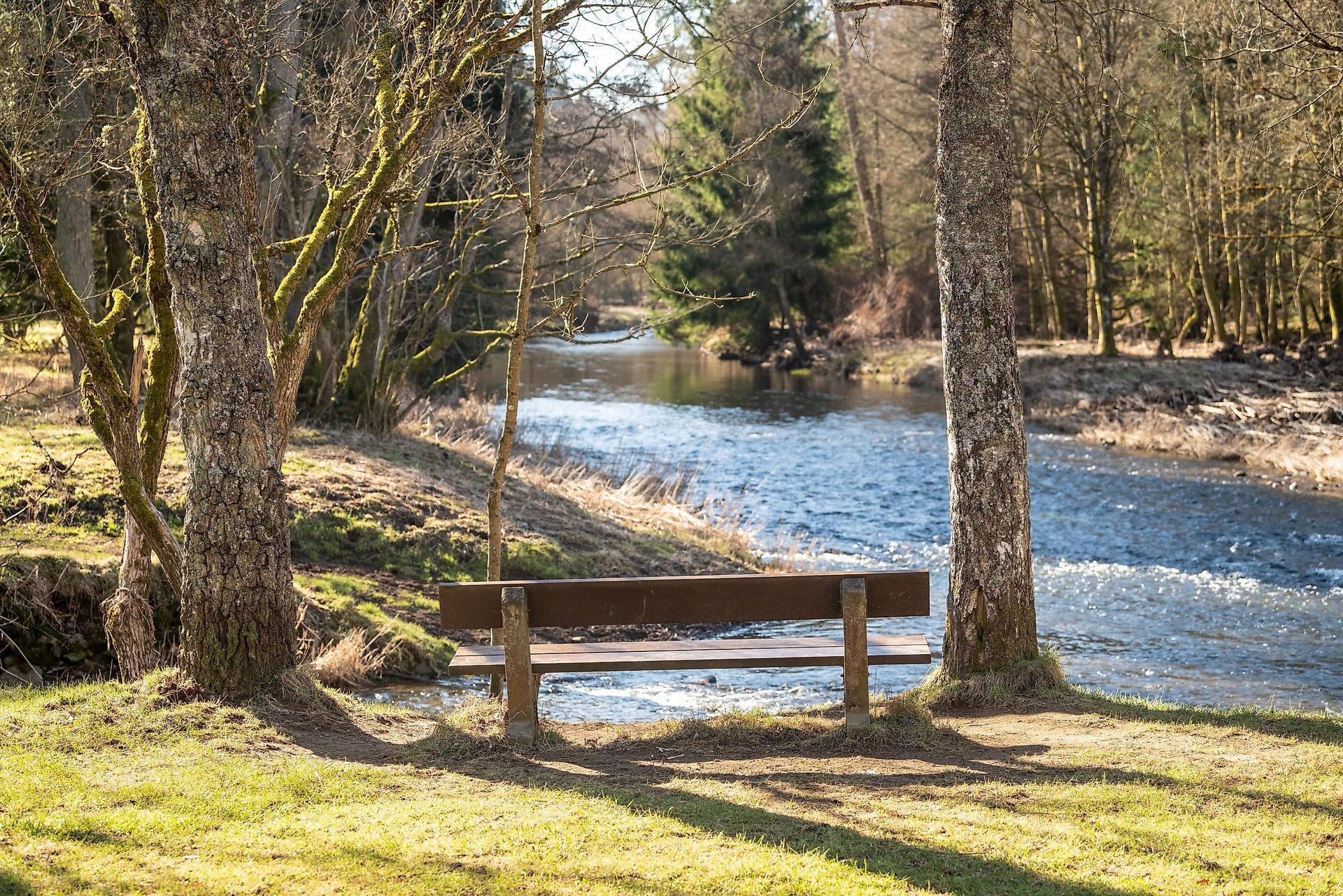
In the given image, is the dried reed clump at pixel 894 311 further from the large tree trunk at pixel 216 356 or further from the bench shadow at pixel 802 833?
the bench shadow at pixel 802 833

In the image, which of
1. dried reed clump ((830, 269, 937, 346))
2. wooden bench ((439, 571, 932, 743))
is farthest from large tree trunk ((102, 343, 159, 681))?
dried reed clump ((830, 269, 937, 346))

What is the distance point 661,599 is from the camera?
19.9 ft

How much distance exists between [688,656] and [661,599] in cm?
43

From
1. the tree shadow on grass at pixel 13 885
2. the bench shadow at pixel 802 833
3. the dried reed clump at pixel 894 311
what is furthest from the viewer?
the dried reed clump at pixel 894 311

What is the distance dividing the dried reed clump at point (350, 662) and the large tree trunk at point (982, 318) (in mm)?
5025

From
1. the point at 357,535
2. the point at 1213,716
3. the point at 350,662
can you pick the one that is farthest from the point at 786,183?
the point at 1213,716

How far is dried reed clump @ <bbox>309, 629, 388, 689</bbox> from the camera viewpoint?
9375mm

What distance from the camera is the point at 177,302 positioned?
252 inches

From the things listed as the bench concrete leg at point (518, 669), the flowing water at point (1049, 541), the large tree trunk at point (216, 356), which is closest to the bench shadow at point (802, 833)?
the bench concrete leg at point (518, 669)

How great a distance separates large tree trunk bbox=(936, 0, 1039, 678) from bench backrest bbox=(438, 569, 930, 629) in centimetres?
107

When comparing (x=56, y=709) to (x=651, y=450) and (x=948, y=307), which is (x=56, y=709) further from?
(x=651, y=450)

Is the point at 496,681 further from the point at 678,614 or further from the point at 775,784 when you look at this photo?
the point at 775,784

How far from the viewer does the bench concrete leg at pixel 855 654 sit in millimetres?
6215

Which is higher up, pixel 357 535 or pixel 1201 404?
pixel 1201 404
